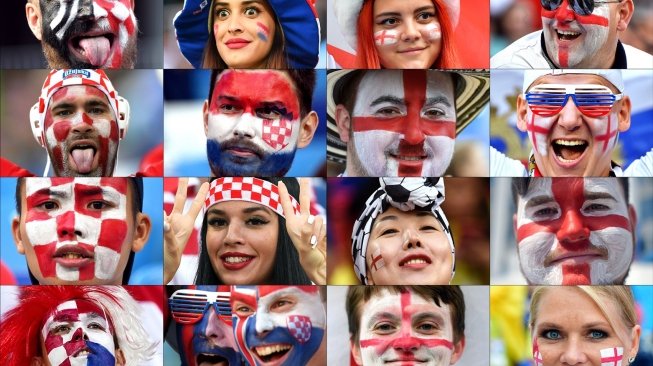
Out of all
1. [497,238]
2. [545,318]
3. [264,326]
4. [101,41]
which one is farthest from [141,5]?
[545,318]

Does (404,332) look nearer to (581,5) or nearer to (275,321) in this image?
(275,321)

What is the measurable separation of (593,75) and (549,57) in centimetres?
14

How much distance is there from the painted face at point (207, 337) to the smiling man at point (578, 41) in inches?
44.4

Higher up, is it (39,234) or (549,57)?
(549,57)

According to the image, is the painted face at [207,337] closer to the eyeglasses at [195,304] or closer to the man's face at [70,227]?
the eyeglasses at [195,304]

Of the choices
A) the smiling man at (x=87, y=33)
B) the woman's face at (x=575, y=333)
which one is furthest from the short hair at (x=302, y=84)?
the woman's face at (x=575, y=333)

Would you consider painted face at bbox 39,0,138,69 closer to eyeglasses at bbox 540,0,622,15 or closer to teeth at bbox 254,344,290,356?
teeth at bbox 254,344,290,356

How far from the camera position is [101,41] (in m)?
4.15

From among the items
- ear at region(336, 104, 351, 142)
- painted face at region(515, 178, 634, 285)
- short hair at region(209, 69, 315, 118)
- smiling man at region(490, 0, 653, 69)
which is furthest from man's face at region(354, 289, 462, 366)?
smiling man at region(490, 0, 653, 69)

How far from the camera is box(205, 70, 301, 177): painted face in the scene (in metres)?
4.14

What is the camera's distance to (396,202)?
415 cm

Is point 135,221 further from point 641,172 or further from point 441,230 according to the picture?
point 641,172

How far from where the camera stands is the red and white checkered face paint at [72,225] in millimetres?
4129

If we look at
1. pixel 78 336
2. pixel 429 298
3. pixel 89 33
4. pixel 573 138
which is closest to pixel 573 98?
pixel 573 138
